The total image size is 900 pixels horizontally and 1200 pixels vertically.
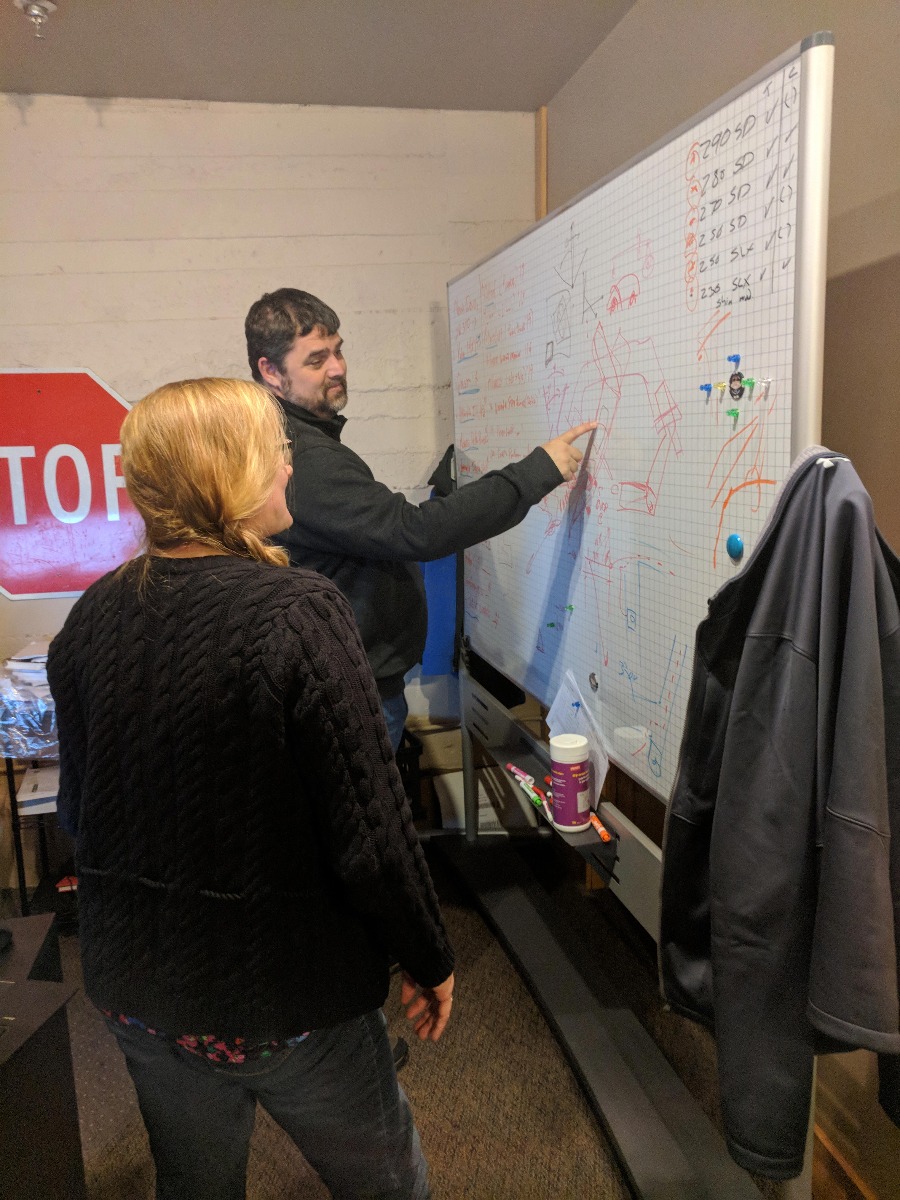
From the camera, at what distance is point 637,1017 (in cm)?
196

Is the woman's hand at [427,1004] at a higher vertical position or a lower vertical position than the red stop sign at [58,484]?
lower

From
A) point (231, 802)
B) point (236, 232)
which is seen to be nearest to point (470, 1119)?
point (231, 802)

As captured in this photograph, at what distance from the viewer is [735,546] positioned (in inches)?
42.6

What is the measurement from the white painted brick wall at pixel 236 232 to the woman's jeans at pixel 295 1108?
185cm

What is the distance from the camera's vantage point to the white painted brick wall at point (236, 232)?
231 centimetres

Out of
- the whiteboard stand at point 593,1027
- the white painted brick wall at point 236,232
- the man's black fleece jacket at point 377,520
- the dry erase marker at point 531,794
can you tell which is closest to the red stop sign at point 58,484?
the white painted brick wall at point 236,232

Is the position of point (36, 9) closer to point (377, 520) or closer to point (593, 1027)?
point (377, 520)

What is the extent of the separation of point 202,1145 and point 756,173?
1.40 meters

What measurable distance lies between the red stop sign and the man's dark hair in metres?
0.86

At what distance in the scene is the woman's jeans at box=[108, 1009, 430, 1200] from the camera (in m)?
0.97

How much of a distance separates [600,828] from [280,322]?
1.25 meters

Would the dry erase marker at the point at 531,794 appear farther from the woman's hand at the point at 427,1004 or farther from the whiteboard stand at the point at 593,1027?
the woman's hand at the point at 427,1004

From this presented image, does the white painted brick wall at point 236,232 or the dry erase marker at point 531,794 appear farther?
the white painted brick wall at point 236,232

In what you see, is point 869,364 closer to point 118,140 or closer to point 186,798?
point 186,798
